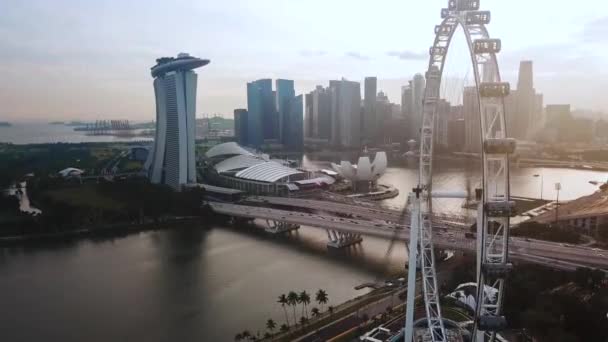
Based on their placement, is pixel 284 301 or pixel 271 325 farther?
pixel 284 301

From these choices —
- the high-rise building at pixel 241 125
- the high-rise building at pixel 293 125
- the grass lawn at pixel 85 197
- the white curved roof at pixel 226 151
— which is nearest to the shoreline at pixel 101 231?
the grass lawn at pixel 85 197

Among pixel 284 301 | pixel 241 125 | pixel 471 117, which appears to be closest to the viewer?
pixel 471 117

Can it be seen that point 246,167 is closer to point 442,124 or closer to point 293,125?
point 442,124

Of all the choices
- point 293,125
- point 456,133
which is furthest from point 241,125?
point 456,133

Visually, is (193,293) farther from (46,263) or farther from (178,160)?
(178,160)

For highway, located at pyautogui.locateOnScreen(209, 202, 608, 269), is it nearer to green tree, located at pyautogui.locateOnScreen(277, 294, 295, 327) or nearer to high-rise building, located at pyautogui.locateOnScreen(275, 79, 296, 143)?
green tree, located at pyautogui.locateOnScreen(277, 294, 295, 327)

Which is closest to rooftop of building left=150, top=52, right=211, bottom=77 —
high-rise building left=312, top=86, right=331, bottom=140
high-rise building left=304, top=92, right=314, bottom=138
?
high-rise building left=312, top=86, right=331, bottom=140

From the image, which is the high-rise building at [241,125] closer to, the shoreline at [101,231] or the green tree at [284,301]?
the shoreline at [101,231]

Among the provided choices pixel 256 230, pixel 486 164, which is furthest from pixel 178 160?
pixel 486 164
